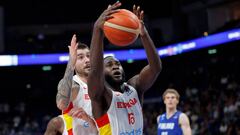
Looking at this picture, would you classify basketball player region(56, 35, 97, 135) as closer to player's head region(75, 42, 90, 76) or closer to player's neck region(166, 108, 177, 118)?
player's head region(75, 42, 90, 76)

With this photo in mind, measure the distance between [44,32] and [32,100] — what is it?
329 cm

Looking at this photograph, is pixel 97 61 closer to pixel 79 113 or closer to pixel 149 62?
pixel 149 62

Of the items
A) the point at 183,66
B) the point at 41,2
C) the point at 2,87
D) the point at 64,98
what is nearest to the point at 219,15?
the point at 183,66

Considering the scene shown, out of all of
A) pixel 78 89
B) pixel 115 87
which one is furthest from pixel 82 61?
pixel 115 87

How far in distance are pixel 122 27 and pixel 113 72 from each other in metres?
0.37

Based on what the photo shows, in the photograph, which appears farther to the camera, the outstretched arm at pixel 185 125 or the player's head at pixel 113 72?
the outstretched arm at pixel 185 125

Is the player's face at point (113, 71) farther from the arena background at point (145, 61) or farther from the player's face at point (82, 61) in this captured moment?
the arena background at point (145, 61)

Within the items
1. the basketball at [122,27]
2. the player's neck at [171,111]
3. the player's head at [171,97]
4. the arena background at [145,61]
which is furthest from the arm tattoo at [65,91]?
the arena background at [145,61]

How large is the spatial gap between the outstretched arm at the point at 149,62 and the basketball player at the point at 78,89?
0.50 m

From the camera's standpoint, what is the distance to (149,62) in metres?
3.55

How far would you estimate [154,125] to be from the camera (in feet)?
51.2

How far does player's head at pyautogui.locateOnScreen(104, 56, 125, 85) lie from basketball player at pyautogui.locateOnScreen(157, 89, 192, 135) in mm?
3107

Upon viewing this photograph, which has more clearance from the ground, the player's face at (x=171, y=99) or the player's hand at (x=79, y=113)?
the player's face at (x=171, y=99)

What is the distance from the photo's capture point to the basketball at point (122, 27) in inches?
125
